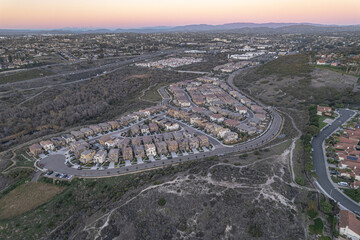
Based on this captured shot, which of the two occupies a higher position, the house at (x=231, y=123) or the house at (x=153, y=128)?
the house at (x=231, y=123)

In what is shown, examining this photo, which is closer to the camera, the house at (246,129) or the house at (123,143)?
the house at (123,143)

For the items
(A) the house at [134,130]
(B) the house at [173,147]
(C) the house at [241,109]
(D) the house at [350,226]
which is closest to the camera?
(D) the house at [350,226]

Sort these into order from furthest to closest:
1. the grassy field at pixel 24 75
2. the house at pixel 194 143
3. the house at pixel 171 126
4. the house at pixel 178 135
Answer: the grassy field at pixel 24 75, the house at pixel 171 126, the house at pixel 178 135, the house at pixel 194 143

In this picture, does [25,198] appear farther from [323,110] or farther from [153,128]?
[323,110]

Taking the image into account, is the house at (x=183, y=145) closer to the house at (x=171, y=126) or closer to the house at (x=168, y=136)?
the house at (x=168, y=136)

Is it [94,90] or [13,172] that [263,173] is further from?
[94,90]

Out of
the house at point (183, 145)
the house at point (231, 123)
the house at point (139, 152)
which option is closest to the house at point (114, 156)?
the house at point (139, 152)
